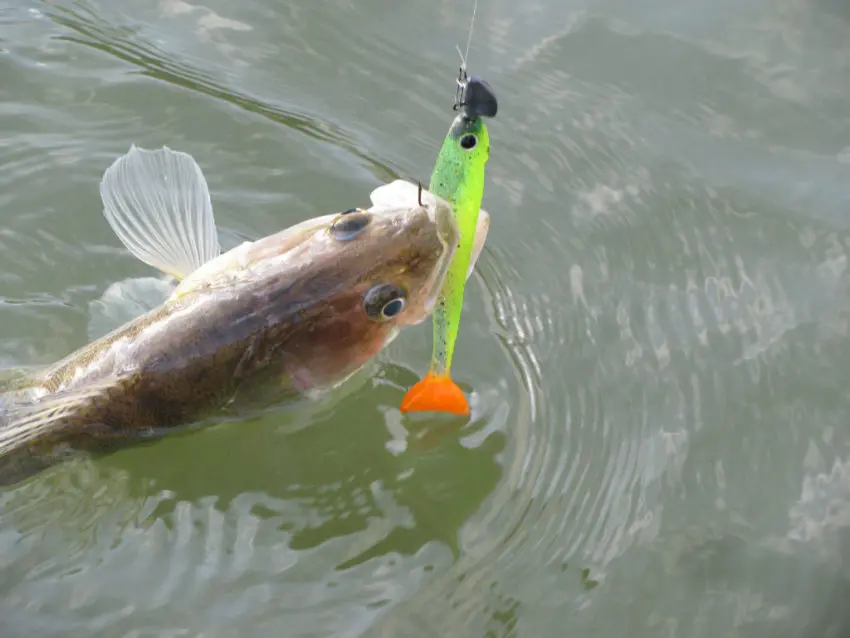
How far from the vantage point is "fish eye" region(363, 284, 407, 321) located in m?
3.69

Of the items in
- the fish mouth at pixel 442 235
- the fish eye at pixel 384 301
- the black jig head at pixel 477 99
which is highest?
the black jig head at pixel 477 99

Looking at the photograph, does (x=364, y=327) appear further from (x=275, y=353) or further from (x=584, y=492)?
(x=584, y=492)

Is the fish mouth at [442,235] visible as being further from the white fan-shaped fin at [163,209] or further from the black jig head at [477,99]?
the white fan-shaped fin at [163,209]

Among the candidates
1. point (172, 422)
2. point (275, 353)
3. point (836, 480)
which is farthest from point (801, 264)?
point (172, 422)

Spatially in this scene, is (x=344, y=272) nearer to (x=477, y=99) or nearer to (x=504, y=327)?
(x=477, y=99)

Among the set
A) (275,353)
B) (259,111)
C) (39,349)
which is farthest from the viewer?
(259,111)

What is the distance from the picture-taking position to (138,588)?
389 cm

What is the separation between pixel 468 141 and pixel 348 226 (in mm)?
527

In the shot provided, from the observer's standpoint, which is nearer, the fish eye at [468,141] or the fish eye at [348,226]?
the fish eye at [468,141]

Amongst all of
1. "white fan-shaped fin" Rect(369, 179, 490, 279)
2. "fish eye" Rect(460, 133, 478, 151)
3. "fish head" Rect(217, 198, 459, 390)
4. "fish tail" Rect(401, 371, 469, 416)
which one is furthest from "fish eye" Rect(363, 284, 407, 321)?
"fish eye" Rect(460, 133, 478, 151)

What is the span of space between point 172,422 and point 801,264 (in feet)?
9.92

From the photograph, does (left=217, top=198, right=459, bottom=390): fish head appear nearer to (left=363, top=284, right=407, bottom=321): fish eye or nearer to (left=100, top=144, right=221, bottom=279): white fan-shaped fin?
(left=363, top=284, right=407, bottom=321): fish eye

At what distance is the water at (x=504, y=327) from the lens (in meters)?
3.92

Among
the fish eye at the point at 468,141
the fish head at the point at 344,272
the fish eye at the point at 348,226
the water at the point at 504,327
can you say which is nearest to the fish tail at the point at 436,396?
the water at the point at 504,327
